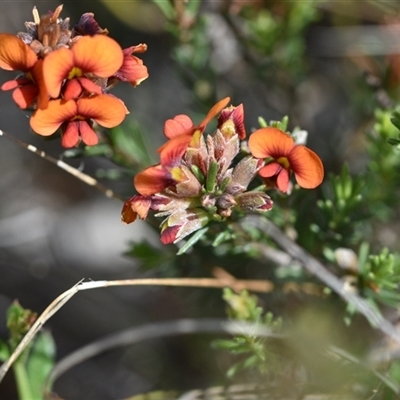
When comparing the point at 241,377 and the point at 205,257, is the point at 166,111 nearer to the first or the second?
the point at 205,257

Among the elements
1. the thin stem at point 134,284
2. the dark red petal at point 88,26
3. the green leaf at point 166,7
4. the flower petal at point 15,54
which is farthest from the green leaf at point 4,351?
the green leaf at point 166,7

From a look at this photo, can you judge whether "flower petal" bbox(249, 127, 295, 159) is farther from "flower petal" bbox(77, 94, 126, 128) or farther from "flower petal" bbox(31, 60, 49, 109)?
"flower petal" bbox(31, 60, 49, 109)

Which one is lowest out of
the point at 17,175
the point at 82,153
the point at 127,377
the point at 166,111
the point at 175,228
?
the point at 127,377

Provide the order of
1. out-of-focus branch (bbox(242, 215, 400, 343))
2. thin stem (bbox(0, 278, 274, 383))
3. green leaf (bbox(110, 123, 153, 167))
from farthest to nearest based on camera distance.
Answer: green leaf (bbox(110, 123, 153, 167)), out-of-focus branch (bbox(242, 215, 400, 343)), thin stem (bbox(0, 278, 274, 383))

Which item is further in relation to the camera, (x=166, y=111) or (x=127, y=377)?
(x=166, y=111)

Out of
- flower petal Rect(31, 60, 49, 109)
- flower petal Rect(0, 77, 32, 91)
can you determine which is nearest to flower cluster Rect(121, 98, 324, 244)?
flower petal Rect(31, 60, 49, 109)

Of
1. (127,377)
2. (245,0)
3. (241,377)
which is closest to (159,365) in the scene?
(127,377)

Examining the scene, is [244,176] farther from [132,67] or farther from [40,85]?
[40,85]
